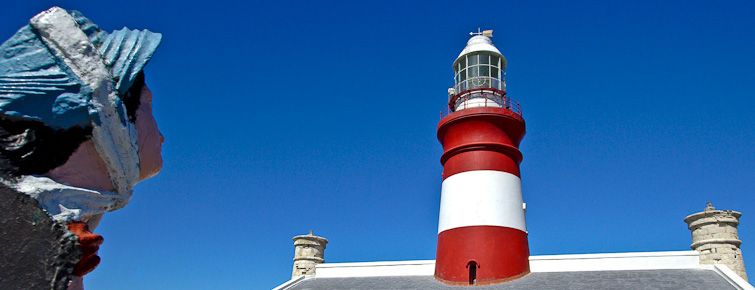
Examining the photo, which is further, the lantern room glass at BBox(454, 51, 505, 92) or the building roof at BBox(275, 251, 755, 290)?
the lantern room glass at BBox(454, 51, 505, 92)

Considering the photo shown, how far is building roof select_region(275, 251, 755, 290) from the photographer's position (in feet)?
40.2

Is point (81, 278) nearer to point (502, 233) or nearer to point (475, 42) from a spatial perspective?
point (502, 233)

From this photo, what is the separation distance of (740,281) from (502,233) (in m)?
4.33

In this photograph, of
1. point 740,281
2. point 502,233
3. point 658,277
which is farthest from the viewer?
point 502,233

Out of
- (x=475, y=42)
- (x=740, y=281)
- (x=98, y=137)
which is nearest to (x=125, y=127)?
(x=98, y=137)

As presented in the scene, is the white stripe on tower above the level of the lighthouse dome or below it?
below

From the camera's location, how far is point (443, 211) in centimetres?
1454

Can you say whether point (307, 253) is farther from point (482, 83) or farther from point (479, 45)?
point (479, 45)

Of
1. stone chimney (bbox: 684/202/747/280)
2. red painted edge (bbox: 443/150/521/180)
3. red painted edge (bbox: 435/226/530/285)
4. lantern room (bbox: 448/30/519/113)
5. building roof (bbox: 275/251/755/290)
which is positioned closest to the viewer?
building roof (bbox: 275/251/755/290)

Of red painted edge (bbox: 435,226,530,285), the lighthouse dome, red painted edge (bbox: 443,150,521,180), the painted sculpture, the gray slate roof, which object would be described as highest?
the lighthouse dome

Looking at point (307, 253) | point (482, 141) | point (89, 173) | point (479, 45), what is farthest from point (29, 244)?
point (479, 45)

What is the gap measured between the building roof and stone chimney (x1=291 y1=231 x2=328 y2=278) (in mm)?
234

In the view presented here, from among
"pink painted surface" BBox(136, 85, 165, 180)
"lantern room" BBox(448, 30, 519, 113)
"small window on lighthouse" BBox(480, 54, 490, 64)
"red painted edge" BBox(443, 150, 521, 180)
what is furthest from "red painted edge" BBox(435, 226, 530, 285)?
"pink painted surface" BBox(136, 85, 165, 180)

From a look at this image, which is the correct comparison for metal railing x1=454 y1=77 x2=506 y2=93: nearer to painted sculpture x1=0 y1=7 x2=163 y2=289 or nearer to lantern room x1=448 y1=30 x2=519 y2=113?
lantern room x1=448 y1=30 x2=519 y2=113
